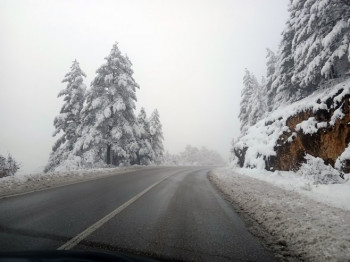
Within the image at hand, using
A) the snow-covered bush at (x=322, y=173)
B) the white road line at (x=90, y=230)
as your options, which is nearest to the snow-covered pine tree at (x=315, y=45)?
the snow-covered bush at (x=322, y=173)

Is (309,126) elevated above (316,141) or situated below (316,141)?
above

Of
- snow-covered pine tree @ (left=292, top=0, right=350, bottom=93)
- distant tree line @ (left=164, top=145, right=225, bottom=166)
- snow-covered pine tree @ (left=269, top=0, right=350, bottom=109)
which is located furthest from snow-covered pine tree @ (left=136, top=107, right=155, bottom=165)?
distant tree line @ (left=164, top=145, right=225, bottom=166)

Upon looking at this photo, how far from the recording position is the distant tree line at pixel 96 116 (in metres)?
31.1

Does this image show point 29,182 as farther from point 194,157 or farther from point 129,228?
point 194,157

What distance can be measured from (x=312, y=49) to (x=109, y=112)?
19652mm

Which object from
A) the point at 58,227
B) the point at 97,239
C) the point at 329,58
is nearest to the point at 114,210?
the point at 58,227

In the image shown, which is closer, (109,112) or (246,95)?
(109,112)

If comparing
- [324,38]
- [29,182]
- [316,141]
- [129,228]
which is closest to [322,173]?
[316,141]

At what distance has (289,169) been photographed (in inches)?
741

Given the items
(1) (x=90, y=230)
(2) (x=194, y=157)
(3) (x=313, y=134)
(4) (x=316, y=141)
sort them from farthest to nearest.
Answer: (2) (x=194, y=157) < (3) (x=313, y=134) < (4) (x=316, y=141) < (1) (x=90, y=230)

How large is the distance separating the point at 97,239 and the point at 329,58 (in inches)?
663

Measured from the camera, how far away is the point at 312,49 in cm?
1948

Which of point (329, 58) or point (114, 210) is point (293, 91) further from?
point (114, 210)

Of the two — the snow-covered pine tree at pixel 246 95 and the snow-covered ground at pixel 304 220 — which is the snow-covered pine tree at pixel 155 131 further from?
the snow-covered ground at pixel 304 220
